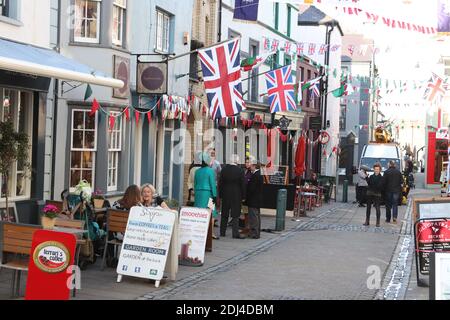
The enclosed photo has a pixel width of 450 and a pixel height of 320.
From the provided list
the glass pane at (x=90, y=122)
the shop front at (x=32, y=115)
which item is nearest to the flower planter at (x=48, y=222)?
the shop front at (x=32, y=115)

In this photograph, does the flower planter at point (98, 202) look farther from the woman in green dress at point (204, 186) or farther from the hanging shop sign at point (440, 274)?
the hanging shop sign at point (440, 274)

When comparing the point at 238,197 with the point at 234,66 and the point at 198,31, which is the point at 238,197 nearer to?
the point at 234,66

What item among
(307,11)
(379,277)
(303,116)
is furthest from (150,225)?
(307,11)

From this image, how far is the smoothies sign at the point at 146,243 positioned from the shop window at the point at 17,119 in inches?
149

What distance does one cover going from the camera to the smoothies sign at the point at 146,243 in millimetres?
10578

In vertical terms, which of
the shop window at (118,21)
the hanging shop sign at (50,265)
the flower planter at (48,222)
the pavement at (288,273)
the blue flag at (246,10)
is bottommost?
the pavement at (288,273)

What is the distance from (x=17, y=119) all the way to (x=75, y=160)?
7.73 feet

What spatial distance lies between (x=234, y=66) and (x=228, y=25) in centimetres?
932

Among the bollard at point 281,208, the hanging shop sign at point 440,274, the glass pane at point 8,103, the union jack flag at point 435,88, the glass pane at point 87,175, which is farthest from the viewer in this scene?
the union jack flag at point 435,88

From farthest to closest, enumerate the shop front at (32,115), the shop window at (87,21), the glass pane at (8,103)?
1. the shop window at (87,21)
2. the glass pane at (8,103)
3. the shop front at (32,115)

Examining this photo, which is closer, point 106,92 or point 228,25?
point 106,92

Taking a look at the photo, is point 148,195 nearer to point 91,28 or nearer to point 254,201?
point 254,201

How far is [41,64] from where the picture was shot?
12.0 metres

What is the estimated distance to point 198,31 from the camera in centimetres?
2444
